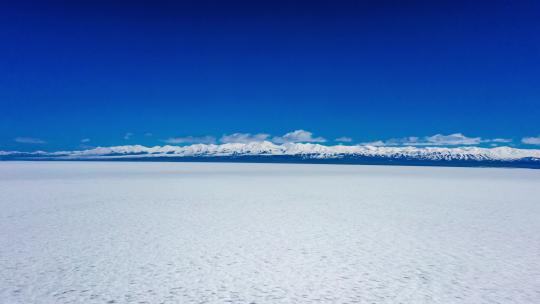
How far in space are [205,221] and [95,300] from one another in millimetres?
5006

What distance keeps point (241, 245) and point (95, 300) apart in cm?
296

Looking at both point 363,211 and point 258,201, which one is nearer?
A: point 363,211

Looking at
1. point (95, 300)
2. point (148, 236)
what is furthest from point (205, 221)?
point (95, 300)

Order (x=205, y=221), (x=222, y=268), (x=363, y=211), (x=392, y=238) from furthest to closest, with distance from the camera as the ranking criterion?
(x=363, y=211) < (x=205, y=221) < (x=392, y=238) < (x=222, y=268)

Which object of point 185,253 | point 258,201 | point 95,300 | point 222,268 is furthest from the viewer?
point 258,201

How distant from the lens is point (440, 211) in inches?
442

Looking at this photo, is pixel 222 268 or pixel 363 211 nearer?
pixel 222 268

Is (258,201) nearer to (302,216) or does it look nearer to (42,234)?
(302,216)

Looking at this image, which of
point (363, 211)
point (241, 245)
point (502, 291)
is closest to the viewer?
point (502, 291)

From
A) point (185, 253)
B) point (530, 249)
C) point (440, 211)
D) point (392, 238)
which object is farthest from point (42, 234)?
point (440, 211)

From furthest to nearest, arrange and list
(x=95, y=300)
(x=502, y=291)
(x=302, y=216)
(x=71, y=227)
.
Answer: (x=302, y=216), (x=71, y=227), (x=502, y=291), (x=95, y=300)

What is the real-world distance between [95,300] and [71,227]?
15.3 ft

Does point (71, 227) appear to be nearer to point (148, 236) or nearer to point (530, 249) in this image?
point (148, 236)

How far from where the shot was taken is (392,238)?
24.8 ft
